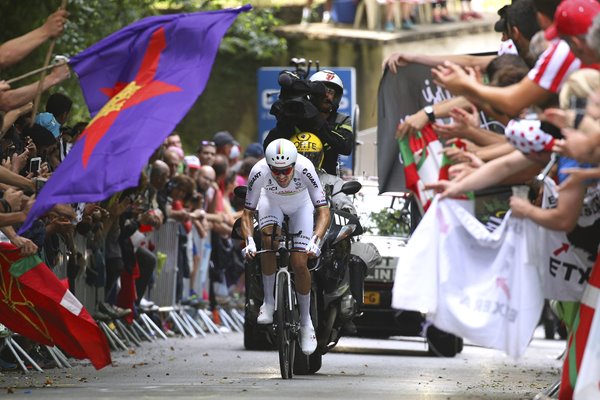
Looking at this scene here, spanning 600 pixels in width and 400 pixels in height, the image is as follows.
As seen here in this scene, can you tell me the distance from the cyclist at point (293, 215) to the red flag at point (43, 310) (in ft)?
6.76

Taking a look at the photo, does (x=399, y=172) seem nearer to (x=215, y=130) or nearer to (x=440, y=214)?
(x=440, y=214)

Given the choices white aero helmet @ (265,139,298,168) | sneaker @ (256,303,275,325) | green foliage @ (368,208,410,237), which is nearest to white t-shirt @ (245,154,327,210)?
white aero helmet @ (265,139,298,168)

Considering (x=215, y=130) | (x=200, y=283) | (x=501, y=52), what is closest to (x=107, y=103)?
(x=501, y=52)

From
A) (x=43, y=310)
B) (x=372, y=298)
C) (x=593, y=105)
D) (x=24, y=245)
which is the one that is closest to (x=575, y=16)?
(x=593, y=105)

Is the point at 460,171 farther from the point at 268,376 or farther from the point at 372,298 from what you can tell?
the point at 372,298

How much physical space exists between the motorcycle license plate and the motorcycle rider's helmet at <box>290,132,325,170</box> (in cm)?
484

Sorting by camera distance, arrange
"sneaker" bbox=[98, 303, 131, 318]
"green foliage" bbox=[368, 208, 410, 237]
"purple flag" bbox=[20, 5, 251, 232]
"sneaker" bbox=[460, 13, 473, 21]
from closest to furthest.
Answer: "purple flag" bbox=[20, 5, 251, 232] < "sneaker" bbox=[98, 303, 131, 318] < "green foliage" bbox=[368, 208, 410, 237] < "sneaker" bbox=[460, 13, 473, 21]

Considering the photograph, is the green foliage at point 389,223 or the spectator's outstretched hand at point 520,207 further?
the green foliage at point 389,223

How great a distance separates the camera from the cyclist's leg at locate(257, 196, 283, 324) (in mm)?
16156

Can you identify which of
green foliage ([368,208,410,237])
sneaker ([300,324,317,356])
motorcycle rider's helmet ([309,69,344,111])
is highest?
motorcycle rider's helmet ([309,69,344,111])

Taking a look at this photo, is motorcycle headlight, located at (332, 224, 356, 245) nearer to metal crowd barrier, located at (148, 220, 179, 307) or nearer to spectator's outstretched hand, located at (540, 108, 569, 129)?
spectator's outstretched hand, located at (540, 108, 569, 129)

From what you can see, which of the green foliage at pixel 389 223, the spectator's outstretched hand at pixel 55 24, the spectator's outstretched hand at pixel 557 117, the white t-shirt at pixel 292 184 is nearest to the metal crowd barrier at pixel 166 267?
the green foliage at pixel 389 223

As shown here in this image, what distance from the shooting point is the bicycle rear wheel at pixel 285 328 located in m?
15.6

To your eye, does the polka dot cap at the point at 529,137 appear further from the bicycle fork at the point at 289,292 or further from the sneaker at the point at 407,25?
the sneaker at the point at 407,25
